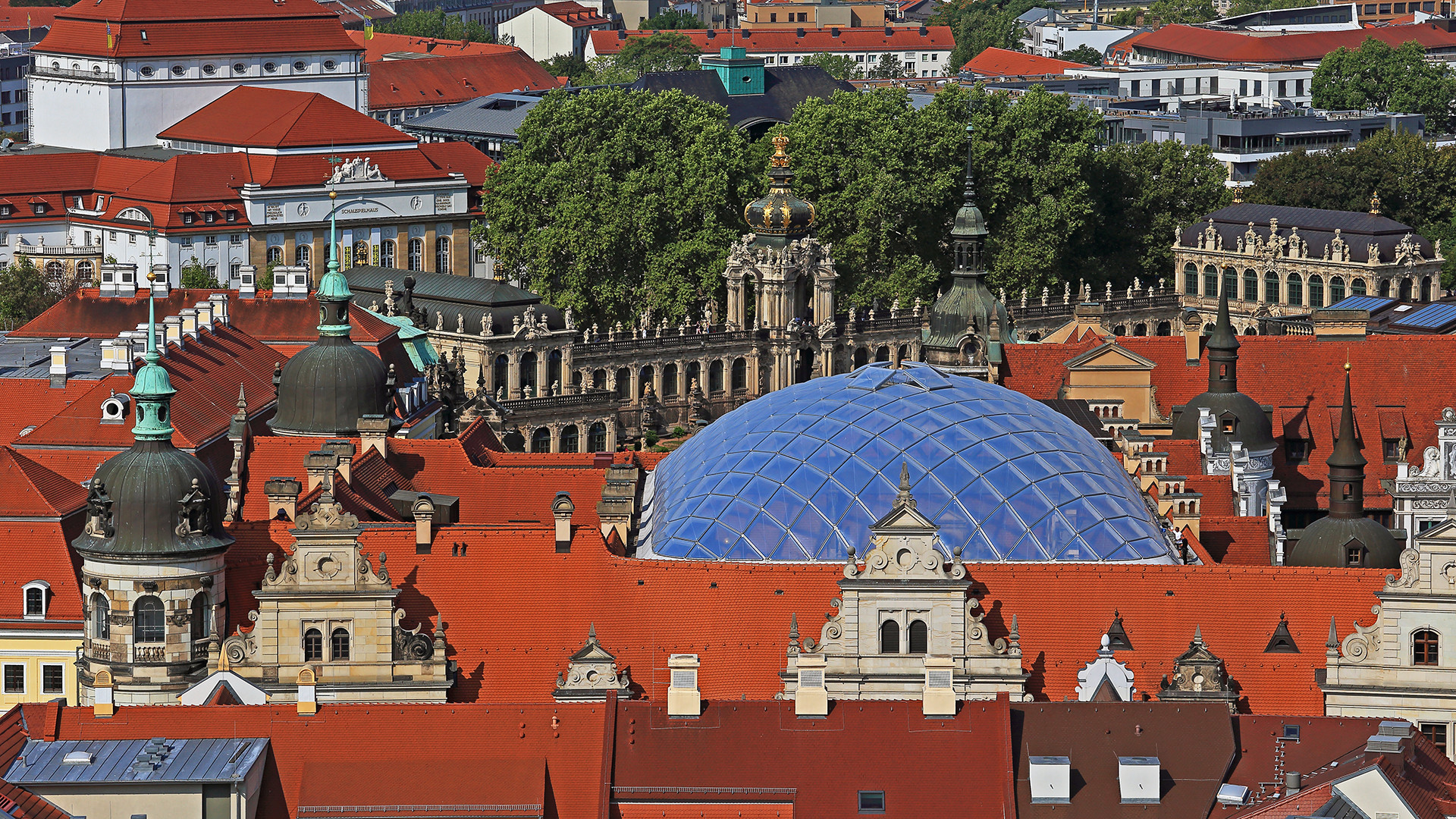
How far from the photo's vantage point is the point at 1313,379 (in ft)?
447

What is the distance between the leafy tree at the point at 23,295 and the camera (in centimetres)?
18350

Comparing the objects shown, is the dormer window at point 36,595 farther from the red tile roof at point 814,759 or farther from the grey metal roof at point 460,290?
the grey metal roof at point 460,290

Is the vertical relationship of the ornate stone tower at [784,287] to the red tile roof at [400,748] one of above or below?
above

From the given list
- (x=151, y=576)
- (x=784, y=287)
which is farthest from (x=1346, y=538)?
(x=784, y=287)

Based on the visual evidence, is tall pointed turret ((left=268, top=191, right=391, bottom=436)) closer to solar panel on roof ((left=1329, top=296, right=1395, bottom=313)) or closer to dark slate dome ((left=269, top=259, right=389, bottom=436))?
dark slate dome ((left=269, top=259, right=389, bottom=436))

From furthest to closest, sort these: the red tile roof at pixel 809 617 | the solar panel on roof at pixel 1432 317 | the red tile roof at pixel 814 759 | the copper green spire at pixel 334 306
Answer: the solar panel on roof at pixel 1432 317, the copper green spire at pixel 334 306, the red tile roof at pixel 809 617, the red tile roof at pixel 814 759

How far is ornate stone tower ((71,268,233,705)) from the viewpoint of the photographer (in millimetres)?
87375

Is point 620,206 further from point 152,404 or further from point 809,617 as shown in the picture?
A: point 809,617

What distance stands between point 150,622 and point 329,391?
25.3m

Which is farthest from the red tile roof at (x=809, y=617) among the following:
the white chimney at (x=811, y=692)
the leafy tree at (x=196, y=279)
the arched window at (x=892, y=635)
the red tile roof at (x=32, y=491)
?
the leafy tree at (x=196, y=279)

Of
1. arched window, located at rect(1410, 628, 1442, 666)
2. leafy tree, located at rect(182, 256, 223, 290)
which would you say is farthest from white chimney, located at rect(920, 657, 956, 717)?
leafy tree, located at rect(182, 256, 223, 290)

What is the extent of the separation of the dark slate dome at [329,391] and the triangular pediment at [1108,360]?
97.6 ft

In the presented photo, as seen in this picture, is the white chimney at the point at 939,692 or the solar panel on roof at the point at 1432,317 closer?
the white chimney at the point at 939,692

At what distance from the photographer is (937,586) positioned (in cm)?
8300
